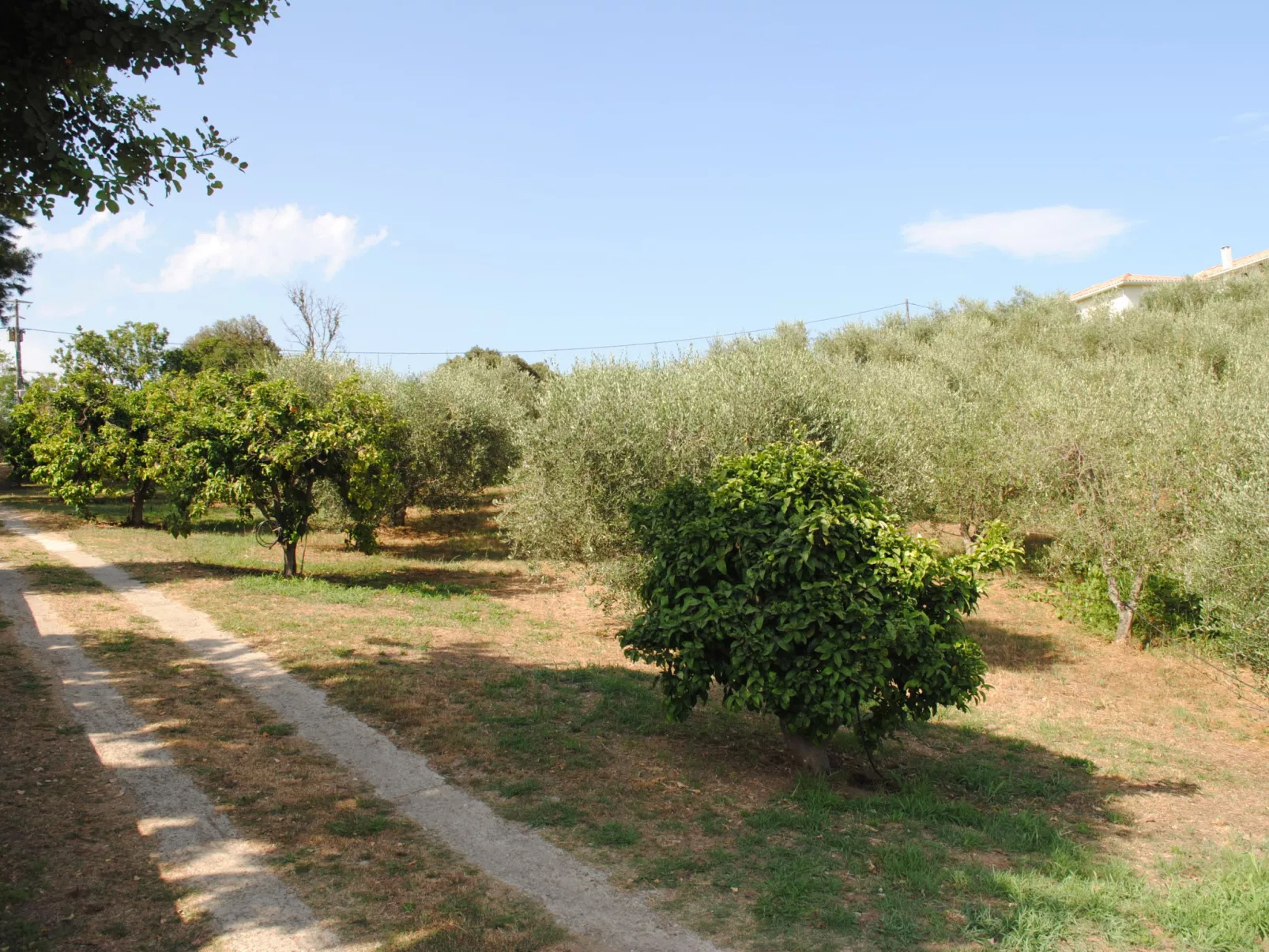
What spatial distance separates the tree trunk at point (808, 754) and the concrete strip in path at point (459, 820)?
310cm

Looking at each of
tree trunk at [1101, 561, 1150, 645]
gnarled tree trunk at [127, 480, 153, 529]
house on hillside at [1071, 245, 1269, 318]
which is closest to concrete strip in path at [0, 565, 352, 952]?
tree trunk at [1101, 561, 1150, 645]

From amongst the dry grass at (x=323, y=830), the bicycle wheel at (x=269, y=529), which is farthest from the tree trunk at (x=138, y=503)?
the dry grass at (x=323, y=830)

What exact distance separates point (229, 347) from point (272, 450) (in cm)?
3515

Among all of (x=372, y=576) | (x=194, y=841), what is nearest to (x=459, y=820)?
(x=194, y=841)

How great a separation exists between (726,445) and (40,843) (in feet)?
33.4

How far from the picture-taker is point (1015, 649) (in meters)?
17.1

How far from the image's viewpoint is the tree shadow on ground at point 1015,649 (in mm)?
16094

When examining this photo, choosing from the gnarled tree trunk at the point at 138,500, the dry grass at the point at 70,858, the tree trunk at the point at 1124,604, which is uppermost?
the gnarled tree trunk at the point at 138,500

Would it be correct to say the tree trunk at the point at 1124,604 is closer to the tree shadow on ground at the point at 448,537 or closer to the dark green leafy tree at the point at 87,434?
the tree shadow on ground at the point at 448,537

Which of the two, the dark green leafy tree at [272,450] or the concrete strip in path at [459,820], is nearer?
the concrete strip in path at [459,820]

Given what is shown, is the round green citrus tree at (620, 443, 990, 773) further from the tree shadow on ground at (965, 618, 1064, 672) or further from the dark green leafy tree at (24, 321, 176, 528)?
the dark green leafy tree at (24, 321, 176, 528)

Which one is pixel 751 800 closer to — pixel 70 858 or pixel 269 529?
pixel 70 858

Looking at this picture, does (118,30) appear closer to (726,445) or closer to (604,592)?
(726,445)

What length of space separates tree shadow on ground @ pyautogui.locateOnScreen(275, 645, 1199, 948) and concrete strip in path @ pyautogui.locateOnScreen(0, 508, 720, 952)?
0.67ft
